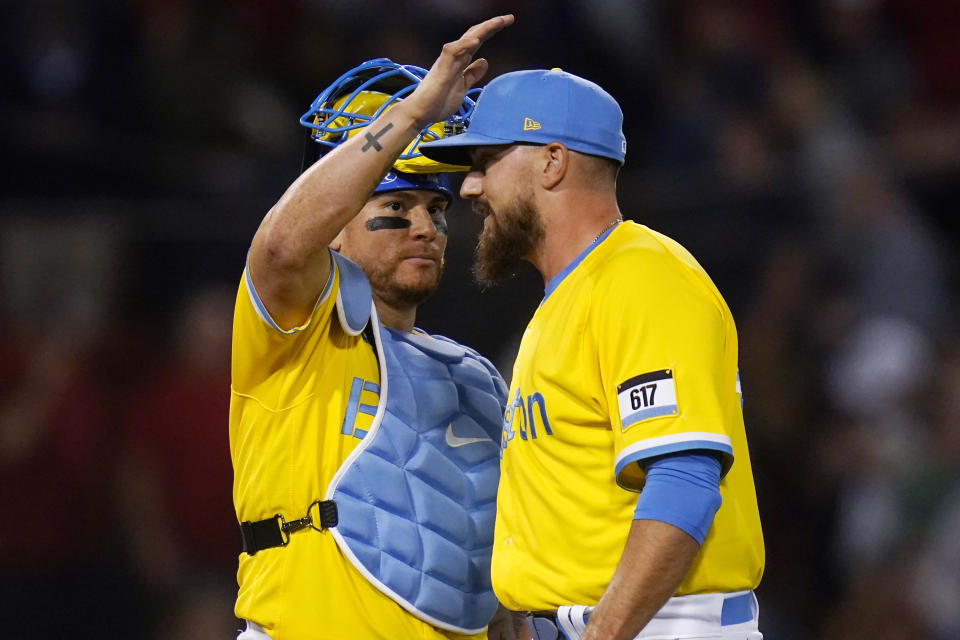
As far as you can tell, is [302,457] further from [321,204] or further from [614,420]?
[614,420]

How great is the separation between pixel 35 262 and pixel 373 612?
3581 mm

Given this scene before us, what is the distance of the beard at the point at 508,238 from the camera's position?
259 centimetres

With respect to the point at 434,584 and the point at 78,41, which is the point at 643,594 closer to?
the point at 434,584

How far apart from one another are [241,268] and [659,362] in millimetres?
3545

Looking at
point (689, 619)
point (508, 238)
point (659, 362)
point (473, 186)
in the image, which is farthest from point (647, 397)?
point (473, 186)

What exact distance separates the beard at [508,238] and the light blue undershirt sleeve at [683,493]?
0.60 m

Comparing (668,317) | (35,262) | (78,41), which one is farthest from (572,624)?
(78,41)

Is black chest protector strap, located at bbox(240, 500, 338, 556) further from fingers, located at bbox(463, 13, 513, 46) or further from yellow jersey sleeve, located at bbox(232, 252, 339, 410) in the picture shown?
fingers, located at bbox(463, 13, 513, 46)

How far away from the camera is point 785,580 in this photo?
216 inches

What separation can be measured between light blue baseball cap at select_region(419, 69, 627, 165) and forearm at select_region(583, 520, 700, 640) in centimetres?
80

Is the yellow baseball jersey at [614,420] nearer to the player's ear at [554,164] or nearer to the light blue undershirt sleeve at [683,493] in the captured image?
the light blue undershirt sleeve at [683,493]

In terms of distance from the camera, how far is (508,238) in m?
2.64

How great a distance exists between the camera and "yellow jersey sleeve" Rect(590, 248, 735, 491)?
2221mm

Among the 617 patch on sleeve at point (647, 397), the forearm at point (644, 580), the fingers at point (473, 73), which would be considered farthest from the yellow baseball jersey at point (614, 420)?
the fingers at point (473, 73)
